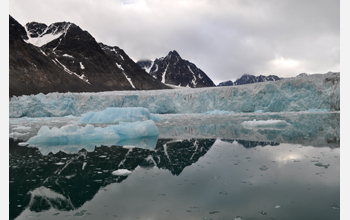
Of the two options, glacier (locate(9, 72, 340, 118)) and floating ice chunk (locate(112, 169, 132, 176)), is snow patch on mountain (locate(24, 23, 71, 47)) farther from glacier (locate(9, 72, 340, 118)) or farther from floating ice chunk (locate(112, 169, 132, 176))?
floating ice chunk (locate(112, 169, 132, 176))

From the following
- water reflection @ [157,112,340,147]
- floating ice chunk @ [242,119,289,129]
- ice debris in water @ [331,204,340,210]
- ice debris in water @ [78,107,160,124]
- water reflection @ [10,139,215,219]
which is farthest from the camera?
ice debris in water @ [78,107,160,124]

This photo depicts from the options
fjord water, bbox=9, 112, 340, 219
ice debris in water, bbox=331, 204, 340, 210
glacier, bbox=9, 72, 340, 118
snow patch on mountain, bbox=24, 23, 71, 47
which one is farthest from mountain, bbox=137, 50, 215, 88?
ice debris in water, bbox=331, 204, 340, 210

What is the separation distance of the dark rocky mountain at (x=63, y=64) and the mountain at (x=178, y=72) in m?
60.6

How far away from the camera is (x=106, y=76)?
3297 inches

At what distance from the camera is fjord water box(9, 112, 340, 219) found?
2820 millimetres

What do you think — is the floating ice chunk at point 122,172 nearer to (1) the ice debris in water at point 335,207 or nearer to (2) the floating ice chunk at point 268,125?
(1) the ice debris in water at point 335,207

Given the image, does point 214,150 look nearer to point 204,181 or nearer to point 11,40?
point 204,181

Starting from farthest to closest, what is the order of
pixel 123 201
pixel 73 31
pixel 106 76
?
pixel 73 31 < pixel 106 76 < pixel 123 201

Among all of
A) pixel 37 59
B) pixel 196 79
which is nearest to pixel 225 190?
pixel 37 59

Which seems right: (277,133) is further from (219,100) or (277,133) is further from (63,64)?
(63,64)

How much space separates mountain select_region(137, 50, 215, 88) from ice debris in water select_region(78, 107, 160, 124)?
148325 millimetres

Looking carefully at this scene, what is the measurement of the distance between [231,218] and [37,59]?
7429cm

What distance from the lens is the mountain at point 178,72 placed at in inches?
6576

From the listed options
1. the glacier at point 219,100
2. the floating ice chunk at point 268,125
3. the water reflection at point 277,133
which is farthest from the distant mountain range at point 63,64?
the floating ice chunk at point 268,125
